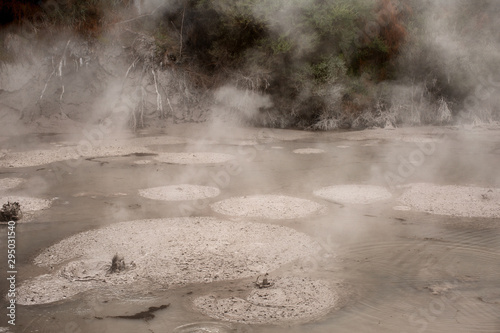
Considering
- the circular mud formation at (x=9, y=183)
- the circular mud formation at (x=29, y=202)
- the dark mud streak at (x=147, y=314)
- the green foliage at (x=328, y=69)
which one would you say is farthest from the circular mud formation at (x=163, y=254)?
the green foliage at (x=328, y=69)

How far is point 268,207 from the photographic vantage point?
5.42 meters

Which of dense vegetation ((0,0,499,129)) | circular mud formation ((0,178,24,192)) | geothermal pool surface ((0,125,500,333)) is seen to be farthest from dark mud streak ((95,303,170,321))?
dense vegetation ((0,0,499,129))

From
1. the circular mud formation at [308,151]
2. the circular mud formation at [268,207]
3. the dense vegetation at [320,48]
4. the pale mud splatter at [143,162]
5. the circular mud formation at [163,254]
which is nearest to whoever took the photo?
the circular mud formation at [163,254]

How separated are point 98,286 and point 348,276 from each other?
1788mm

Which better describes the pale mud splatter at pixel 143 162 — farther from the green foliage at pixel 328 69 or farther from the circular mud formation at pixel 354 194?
the green foliage at pixel 328 69

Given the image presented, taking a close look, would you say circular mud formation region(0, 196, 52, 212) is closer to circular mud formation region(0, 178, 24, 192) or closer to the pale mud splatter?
circular mud formation region(0, 178, 24, 192)

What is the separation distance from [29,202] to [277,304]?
3.61 metres

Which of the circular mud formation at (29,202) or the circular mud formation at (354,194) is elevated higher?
the circular mud formation at (354,194)

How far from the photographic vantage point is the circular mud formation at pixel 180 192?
5840 millimetres

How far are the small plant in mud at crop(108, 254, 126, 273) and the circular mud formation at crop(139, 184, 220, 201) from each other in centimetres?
A: 194

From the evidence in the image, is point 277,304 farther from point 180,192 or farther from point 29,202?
point 29,202

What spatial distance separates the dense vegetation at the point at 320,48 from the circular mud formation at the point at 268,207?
18.8ft

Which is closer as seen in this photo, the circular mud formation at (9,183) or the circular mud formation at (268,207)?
the circular mud formation at (268,207)

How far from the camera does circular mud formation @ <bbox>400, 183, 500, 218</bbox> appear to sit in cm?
521
